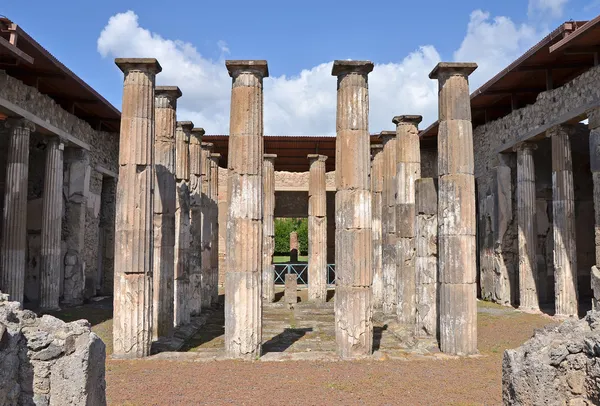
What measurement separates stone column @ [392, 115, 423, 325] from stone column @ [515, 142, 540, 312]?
209 inches

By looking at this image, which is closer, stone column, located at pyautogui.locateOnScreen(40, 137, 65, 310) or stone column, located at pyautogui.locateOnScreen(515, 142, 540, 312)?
stone column, located at pyautogui.locateOnScreen(40, 137, 65, 310)

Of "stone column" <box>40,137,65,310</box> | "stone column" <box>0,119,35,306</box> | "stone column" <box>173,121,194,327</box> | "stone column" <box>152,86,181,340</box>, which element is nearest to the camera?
"stone column" <box>152,86,181,340</box>

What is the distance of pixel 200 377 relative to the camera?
813 cm

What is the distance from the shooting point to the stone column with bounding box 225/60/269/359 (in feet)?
31.0

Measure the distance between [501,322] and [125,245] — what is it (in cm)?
1026

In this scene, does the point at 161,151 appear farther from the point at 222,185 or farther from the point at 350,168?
the point at 222,185

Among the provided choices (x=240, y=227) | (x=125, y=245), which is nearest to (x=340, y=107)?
(x=240, y=227)

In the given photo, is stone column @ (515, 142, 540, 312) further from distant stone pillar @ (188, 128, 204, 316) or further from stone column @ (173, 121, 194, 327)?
stone column @ (173, 121, 194, 327)

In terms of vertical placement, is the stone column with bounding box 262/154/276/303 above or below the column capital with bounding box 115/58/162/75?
below

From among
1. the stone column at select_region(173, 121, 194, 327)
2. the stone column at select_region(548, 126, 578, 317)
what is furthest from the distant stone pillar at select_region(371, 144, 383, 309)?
the stone column at select_region(173, 121, 194, 327)

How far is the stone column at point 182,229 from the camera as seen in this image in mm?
12805

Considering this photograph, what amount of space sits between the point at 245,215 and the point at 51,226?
9124 millimetres

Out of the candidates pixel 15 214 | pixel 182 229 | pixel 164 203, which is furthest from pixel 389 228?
pixel 15 214

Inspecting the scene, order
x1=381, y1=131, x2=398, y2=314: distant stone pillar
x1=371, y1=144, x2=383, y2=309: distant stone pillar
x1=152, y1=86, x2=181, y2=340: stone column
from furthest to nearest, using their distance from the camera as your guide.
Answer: x1=371, y1=144, x2=383, y2=309: distant stone pillar, x1=381, y1=131, x2=398, y2=314: distant stone pillar, x1=152, y1=86, x2=181, y2=340: stone column
